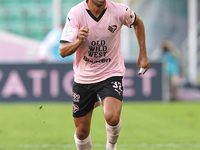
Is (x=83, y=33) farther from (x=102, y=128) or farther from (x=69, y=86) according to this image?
(x=69, y=86)

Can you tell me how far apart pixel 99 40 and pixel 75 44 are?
0.53 metres

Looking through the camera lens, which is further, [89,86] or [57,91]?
[57,91]

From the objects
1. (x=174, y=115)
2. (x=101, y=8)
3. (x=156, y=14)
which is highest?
(x=101, y=8)

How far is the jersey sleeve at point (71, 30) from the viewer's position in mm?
5227

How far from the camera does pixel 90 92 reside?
18.8 feet

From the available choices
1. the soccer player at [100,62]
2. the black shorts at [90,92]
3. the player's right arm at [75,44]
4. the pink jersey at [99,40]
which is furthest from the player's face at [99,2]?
the black shorts at [90,92]

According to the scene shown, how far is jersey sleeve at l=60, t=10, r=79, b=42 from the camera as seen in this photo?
5227mm

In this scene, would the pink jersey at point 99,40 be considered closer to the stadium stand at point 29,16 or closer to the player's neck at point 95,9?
the player's neck at point 95,9

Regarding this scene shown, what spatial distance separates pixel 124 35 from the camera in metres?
17.7

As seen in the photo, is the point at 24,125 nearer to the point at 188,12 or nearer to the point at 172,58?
the point at 172,58

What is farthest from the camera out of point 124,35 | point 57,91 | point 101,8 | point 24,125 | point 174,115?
point 124,35

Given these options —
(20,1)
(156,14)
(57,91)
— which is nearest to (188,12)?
(156,14)

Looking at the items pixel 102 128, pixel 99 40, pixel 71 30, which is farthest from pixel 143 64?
pixel 102 128

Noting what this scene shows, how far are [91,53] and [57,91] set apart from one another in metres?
8.48
